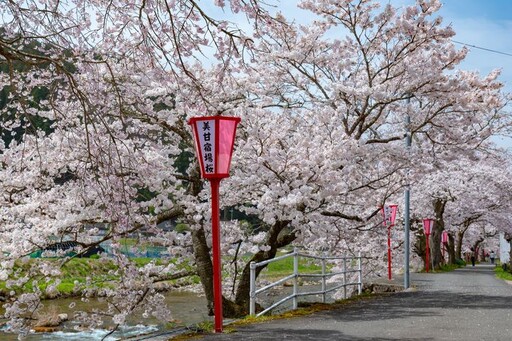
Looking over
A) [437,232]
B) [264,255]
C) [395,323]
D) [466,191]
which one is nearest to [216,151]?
[395,323]

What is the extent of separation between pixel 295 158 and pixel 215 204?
3.68m

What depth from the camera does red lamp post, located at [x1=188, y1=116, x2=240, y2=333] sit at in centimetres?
792

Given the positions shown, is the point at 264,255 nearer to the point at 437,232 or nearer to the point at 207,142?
the point at 207,142

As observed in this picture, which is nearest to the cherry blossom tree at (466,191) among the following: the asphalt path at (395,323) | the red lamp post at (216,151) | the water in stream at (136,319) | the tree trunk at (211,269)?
the water in stream at (136,319)

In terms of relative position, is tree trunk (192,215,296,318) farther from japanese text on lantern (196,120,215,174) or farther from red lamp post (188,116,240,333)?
japanese text on lantern (196,120,215,174)

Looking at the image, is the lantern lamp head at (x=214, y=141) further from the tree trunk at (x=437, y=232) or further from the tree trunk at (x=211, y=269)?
the tree trunk at (x=437, y=232)

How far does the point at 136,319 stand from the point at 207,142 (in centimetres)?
1018

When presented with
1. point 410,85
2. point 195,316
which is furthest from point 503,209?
point 410,85

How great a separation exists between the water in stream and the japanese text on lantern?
4204mm

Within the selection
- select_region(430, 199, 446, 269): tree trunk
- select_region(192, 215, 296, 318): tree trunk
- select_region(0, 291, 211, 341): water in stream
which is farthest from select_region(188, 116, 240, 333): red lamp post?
select_region(430, 199, 446, 269): tree trunk

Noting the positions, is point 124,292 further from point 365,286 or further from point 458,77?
point 365,286

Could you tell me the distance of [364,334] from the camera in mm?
7898

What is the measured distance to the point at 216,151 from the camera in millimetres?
8039

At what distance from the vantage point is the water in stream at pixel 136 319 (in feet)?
49.0
